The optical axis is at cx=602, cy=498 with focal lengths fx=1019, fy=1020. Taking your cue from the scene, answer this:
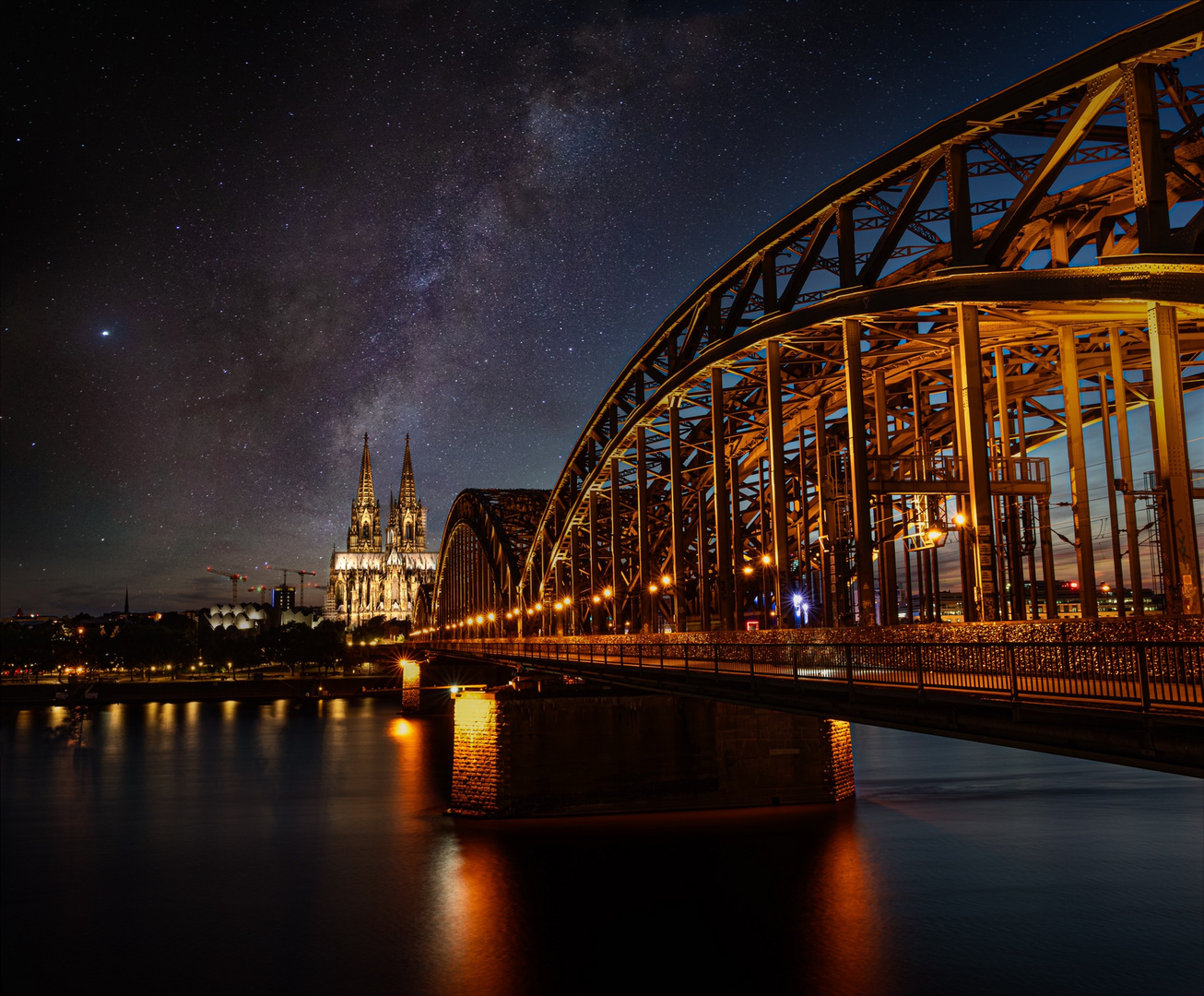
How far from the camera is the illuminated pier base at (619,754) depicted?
41656 mm

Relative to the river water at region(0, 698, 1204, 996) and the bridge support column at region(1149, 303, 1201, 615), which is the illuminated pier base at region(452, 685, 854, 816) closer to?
the river water at region(0, 698, 1204, 996)

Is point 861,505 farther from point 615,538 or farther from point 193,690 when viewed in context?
point 193,690

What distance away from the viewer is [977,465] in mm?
27266

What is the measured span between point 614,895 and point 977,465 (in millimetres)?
18125

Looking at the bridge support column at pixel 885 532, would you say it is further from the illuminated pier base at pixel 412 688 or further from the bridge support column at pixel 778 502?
the illuminated pier base at pixel 412 688

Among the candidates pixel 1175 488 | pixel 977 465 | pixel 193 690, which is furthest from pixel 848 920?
pixel 193 690

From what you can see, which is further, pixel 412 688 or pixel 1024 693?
pixel 412 688

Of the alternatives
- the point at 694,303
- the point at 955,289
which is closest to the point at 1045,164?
the point at 955,289

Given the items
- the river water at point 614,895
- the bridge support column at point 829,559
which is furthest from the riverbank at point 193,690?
the bridge support column at point 829,559

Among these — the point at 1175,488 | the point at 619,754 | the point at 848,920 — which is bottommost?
the point at 848,920

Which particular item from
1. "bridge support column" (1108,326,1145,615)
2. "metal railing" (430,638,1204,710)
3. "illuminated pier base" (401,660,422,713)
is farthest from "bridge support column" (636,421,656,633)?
"illuminated pier base" (401,660,422,713)

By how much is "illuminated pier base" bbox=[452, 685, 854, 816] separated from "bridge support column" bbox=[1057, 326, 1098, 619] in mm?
16082

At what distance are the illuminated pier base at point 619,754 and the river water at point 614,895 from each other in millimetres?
1043

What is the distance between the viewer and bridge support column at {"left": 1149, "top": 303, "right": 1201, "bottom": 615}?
23016mm
